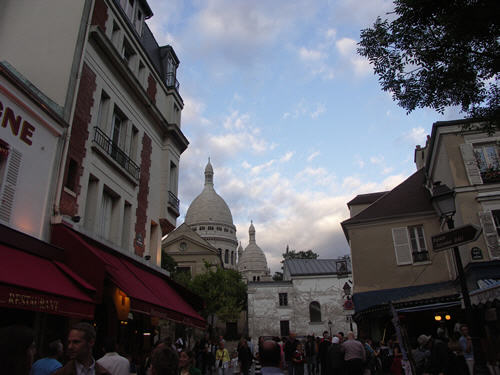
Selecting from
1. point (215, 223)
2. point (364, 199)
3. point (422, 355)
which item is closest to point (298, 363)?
point (422, 355)

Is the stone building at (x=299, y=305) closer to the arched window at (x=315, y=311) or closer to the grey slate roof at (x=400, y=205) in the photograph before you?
the arched window at (x=315, y=311)

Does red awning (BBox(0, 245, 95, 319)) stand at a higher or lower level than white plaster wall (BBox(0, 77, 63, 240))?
lower

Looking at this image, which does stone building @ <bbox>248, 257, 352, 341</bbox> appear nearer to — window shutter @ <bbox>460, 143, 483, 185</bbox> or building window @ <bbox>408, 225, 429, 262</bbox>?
building window @ <bbox>408, 225, 429, 262</bbox>

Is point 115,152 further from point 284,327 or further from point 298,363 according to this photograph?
point 284,327

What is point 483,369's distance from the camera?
5.96 metres

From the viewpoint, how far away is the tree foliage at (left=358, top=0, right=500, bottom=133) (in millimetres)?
7262

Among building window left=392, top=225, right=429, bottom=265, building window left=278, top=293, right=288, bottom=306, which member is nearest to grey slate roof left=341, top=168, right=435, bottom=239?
building window left=392, top=225, right=429, bottom=265

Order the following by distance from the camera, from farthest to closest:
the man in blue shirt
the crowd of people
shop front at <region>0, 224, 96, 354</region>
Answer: shop front at <region>0, 224, 96, 354</region> < the man in blue shirt < the crowd of people

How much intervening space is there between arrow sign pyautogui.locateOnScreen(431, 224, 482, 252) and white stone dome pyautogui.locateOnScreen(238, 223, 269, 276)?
86242mm

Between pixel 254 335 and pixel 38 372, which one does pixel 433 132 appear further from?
pixel 254 335

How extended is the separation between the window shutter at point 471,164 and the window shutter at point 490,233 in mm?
1425

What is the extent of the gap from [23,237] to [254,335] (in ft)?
129

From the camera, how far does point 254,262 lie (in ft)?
307

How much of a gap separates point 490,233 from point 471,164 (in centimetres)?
301
